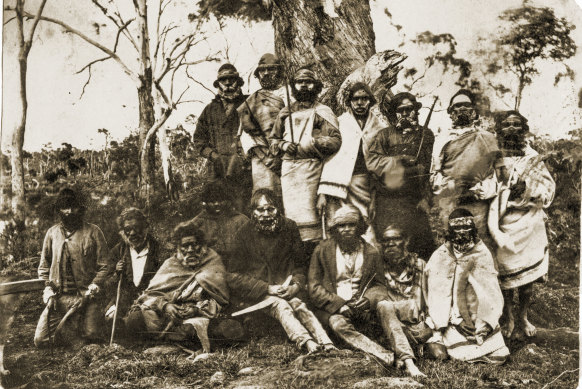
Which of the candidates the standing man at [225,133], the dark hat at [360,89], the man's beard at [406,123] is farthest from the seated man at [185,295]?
the man's beard at [406,123]

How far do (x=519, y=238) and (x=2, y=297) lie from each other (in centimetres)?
482

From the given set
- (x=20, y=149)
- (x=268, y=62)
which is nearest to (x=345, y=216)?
(x=268, y=62)

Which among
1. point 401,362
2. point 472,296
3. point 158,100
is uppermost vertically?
point 158,100

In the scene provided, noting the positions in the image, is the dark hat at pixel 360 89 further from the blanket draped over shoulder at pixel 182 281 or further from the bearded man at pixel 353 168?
the blanket draped over shoulder at pixel 182 281

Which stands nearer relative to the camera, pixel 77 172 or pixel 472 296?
pixel 472 296

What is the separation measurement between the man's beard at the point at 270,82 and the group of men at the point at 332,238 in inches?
0.5

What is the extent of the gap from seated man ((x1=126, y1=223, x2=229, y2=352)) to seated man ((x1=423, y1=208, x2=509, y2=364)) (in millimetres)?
1873

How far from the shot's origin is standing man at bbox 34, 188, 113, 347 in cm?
816

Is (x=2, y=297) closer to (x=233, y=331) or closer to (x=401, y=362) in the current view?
(x=233, y=331)

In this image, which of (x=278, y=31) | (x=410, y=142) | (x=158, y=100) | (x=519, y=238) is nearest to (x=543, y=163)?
(x=519, y=238)

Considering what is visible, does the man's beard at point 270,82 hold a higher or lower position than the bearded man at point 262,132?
higher

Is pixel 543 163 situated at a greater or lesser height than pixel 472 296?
greater

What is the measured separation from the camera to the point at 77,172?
8.52m

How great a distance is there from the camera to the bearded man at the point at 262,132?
321 inches
